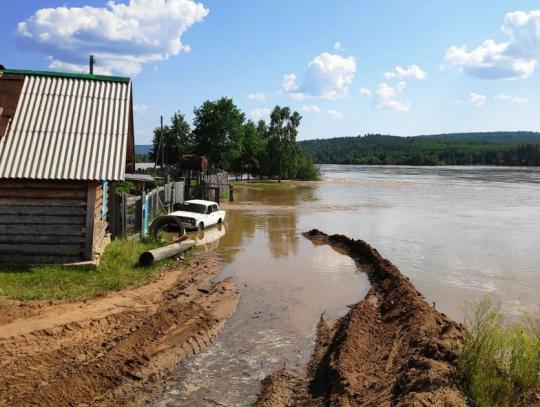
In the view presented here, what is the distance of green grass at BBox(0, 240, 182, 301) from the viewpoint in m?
11.0

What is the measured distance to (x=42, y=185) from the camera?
503 inches

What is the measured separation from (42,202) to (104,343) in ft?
17.8

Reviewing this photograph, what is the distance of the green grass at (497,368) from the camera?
618 centimetres

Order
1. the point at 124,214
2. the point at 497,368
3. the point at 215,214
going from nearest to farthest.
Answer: the point at 497,368, the point at 124,214, the point at 215,214

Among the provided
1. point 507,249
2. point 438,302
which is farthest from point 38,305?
point 507,249

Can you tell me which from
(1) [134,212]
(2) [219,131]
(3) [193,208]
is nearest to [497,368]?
(1) [134,212]

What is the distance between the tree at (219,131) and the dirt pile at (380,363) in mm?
51265

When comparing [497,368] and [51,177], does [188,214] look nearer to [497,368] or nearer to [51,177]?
[51,177]

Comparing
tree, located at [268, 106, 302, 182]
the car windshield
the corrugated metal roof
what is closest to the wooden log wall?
the corrugated metal roof

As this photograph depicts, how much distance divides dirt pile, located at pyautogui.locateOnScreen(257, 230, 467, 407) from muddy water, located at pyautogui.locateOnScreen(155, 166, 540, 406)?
0.47 meters

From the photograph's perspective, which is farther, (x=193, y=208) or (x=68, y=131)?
(x=193, y=208)

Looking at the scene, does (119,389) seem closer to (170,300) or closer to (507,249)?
(170,300)

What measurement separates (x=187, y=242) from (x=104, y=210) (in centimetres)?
289

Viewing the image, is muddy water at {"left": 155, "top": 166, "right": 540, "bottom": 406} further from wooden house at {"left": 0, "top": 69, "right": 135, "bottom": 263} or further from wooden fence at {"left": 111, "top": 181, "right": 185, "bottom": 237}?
wooden house at {"left": 0, "top": 69, "right": 135, "bottom": 263}
